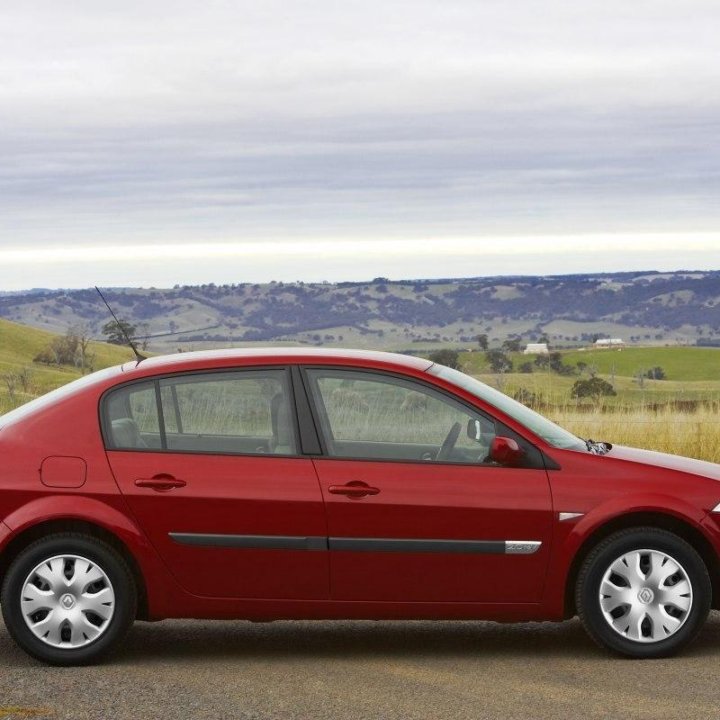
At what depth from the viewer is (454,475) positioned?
7145 millimetres

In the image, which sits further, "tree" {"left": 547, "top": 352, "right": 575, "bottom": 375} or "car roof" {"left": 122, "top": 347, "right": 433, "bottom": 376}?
"tree" {"left": 547, "top": 352, "right": 575, "bottom": 375}

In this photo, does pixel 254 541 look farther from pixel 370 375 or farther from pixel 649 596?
pixel 649 596

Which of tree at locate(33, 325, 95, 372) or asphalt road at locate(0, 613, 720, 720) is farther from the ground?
asphalt road at locate(0, 613, 720, 720)

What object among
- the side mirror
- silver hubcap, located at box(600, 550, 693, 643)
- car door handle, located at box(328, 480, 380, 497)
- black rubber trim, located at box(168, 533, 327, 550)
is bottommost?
silver hubcap, located at box(600, 550, 693, 643)

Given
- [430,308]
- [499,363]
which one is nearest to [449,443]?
[499,363]

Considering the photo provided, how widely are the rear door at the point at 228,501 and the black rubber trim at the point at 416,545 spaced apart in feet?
0.42

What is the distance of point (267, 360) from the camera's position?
743 cm

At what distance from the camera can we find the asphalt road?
609cm

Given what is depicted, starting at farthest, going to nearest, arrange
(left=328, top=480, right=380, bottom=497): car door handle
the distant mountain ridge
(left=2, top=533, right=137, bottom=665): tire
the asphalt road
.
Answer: the distant mountain ridge, (left=328, top=480, right=380, bottom=497): car door handle, (left=2, top=533, right=137, bottom=665): tire, the asphalt road

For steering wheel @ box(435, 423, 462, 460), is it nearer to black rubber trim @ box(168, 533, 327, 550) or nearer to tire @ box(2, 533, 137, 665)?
black rubber trim @ box(168, 533, 327, 550)

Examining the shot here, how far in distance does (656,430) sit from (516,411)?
1157 cm

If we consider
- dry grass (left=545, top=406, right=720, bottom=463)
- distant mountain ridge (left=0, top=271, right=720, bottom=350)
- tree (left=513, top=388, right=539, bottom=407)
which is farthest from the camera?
distant mountain ridge (left=0, top=271, right=720, bottom=350)

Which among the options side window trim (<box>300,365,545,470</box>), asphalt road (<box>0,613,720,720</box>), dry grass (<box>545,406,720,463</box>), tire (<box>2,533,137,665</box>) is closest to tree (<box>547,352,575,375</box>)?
dry grass (<box>545,406,720,463</box>)

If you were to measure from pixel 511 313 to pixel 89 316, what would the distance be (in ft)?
175
